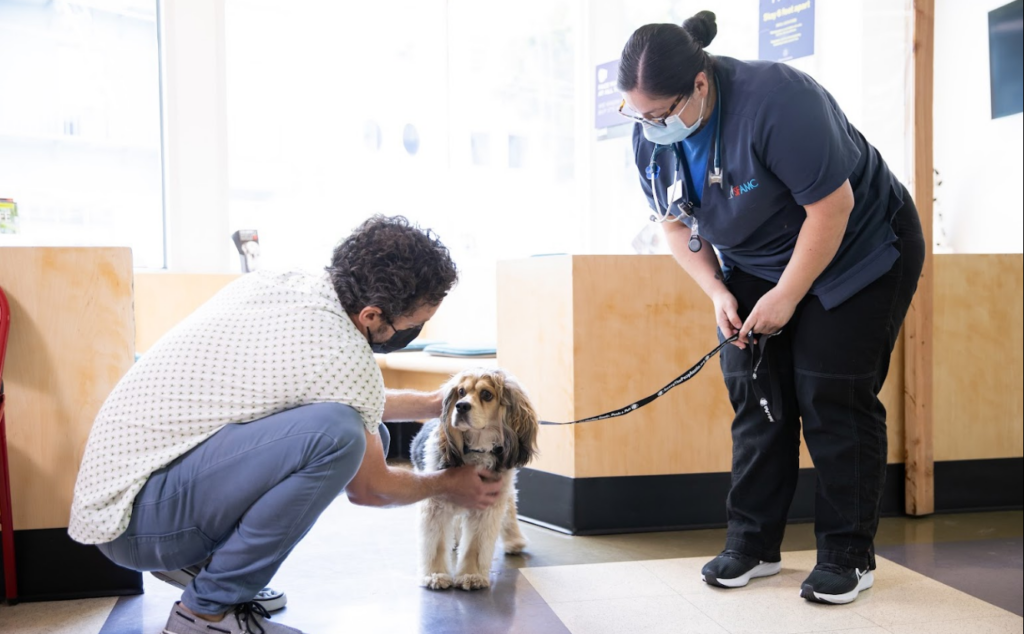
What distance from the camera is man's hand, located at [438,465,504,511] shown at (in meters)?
2.13

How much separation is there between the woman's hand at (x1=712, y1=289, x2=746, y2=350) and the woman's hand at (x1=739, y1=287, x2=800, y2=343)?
2.4 inches

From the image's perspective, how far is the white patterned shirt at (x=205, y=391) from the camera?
5.32ft

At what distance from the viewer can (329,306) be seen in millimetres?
1707

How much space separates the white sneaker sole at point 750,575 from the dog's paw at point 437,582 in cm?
72

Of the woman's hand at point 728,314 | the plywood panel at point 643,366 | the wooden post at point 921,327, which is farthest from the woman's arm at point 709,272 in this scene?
the wooden post at point 921,327

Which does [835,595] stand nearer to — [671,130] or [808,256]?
[808,256]

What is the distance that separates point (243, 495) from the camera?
1623 millimetres

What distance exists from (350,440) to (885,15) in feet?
9.21

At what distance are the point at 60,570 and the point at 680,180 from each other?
194cm

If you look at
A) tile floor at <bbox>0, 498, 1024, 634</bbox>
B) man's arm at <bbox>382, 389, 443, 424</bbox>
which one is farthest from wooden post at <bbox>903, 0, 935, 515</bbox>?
man's arm at <bbox>382, 389, 443, 424</bbox>

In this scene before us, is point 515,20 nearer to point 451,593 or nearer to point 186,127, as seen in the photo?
point 186,127

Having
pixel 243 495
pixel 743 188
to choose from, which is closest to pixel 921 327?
pixel 743 188

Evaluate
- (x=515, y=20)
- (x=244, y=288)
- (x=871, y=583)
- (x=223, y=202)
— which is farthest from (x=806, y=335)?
(x=515, y=20)

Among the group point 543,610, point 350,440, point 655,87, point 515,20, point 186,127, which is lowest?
point 543,610
